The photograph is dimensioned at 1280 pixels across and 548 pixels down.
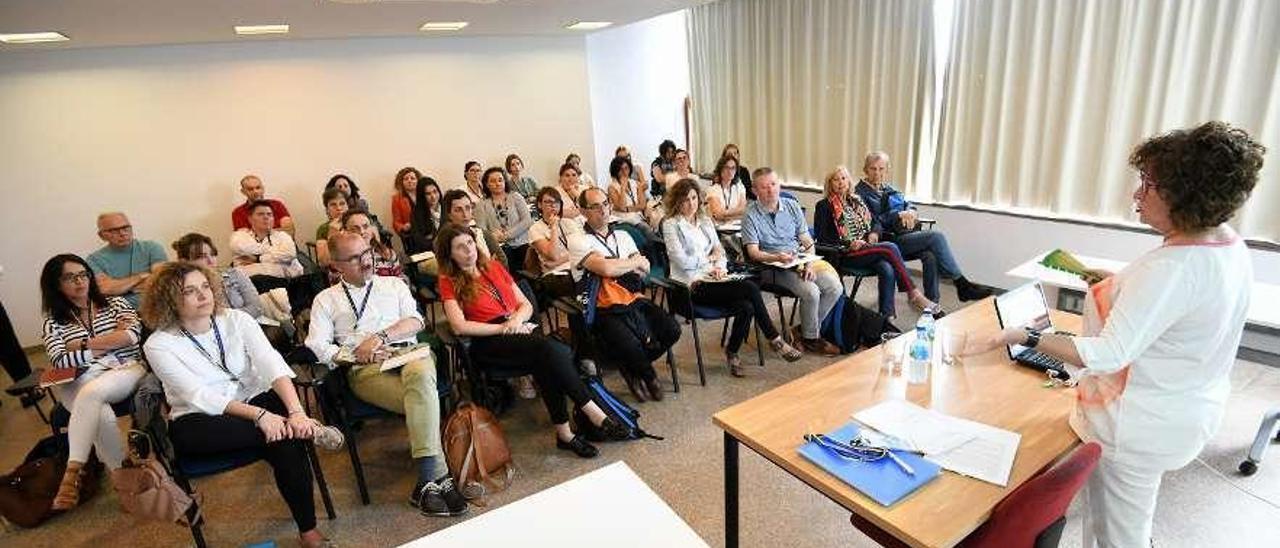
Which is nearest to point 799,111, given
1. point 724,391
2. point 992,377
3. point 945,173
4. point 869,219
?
point 945,173

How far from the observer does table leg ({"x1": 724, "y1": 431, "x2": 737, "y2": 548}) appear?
191cm

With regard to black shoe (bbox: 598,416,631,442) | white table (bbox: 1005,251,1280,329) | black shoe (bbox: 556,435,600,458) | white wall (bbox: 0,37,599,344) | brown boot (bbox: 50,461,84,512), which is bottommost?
black shoe (bbox: 556,435,600,458)

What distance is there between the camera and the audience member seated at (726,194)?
19.2 feet

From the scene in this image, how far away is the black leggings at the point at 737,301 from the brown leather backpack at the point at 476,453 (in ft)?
5.24

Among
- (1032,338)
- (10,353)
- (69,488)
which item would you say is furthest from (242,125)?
(1032,338)

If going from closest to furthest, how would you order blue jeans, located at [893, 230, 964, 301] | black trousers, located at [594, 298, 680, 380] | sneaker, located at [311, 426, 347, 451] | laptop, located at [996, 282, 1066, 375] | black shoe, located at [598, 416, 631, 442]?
laptop, located at [996, 282, 1066, 375]
sneaker, located at [311, 426, 347, 451]
black shoe, located at [598, 416, 631, 442]
black trousers, located at [594, 298, 680, 380]
blue jeans, located at [893, 230, 964, 301]

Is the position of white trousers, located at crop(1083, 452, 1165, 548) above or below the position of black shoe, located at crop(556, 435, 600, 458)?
above

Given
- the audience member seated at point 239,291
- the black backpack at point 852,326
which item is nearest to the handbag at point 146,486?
the audience member seated at point 239,291

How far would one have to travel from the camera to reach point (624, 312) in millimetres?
3639

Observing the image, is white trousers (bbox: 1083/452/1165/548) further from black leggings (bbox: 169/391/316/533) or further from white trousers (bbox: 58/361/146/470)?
white trousers (bbox: 58/361/146/470)

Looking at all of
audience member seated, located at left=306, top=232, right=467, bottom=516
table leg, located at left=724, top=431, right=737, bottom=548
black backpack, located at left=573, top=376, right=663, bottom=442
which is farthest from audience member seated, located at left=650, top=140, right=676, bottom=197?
table leg, located at left=724, top=431, right=737, bottom=548

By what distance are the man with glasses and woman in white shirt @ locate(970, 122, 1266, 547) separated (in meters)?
4.78

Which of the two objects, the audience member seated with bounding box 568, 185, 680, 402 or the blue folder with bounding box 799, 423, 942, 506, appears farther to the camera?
the audience member seated with bounding box 568, 185, 680, 402

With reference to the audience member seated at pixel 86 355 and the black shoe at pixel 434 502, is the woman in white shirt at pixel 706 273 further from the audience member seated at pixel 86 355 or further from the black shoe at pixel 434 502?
the audience member seated at pixel 86 355
